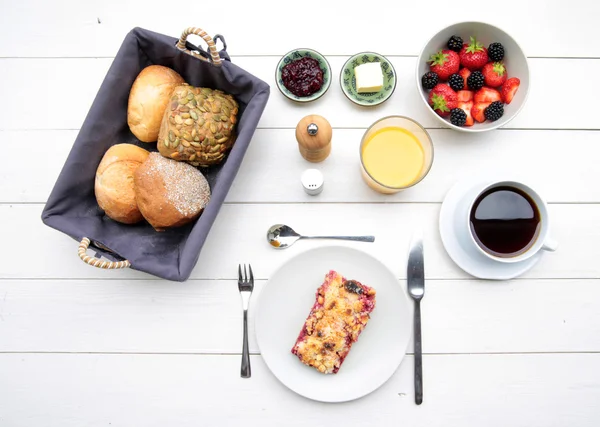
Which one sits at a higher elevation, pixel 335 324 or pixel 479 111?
pixel 479 111

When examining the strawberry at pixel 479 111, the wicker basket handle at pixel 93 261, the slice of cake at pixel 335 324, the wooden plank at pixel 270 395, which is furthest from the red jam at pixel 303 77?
the wooden plank at pixel 270 395

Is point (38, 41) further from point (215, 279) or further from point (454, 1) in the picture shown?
point (454, 1)

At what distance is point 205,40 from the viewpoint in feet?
3.31

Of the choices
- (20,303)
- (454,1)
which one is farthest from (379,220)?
(20,303)

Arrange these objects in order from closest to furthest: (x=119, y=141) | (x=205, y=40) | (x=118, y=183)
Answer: (x=205, y=40)
(x=118, y=183)
(x=119, y=141)

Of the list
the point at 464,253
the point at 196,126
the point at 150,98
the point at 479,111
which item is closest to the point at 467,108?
the point at 479,111

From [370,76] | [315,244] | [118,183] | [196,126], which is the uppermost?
[370,76]

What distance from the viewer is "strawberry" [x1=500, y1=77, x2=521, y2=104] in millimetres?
1169

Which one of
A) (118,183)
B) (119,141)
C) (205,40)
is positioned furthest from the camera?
(119,141)

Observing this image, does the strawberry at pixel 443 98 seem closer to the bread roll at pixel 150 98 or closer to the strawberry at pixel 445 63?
the strawberry at pixel 445 63

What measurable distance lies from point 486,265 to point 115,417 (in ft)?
3.65

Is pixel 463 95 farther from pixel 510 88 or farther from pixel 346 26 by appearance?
pixel 346 26

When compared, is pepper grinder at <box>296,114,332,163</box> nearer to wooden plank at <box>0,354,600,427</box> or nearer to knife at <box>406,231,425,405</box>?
knife at <box>406,231,425,405</box>

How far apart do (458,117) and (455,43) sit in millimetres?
205
